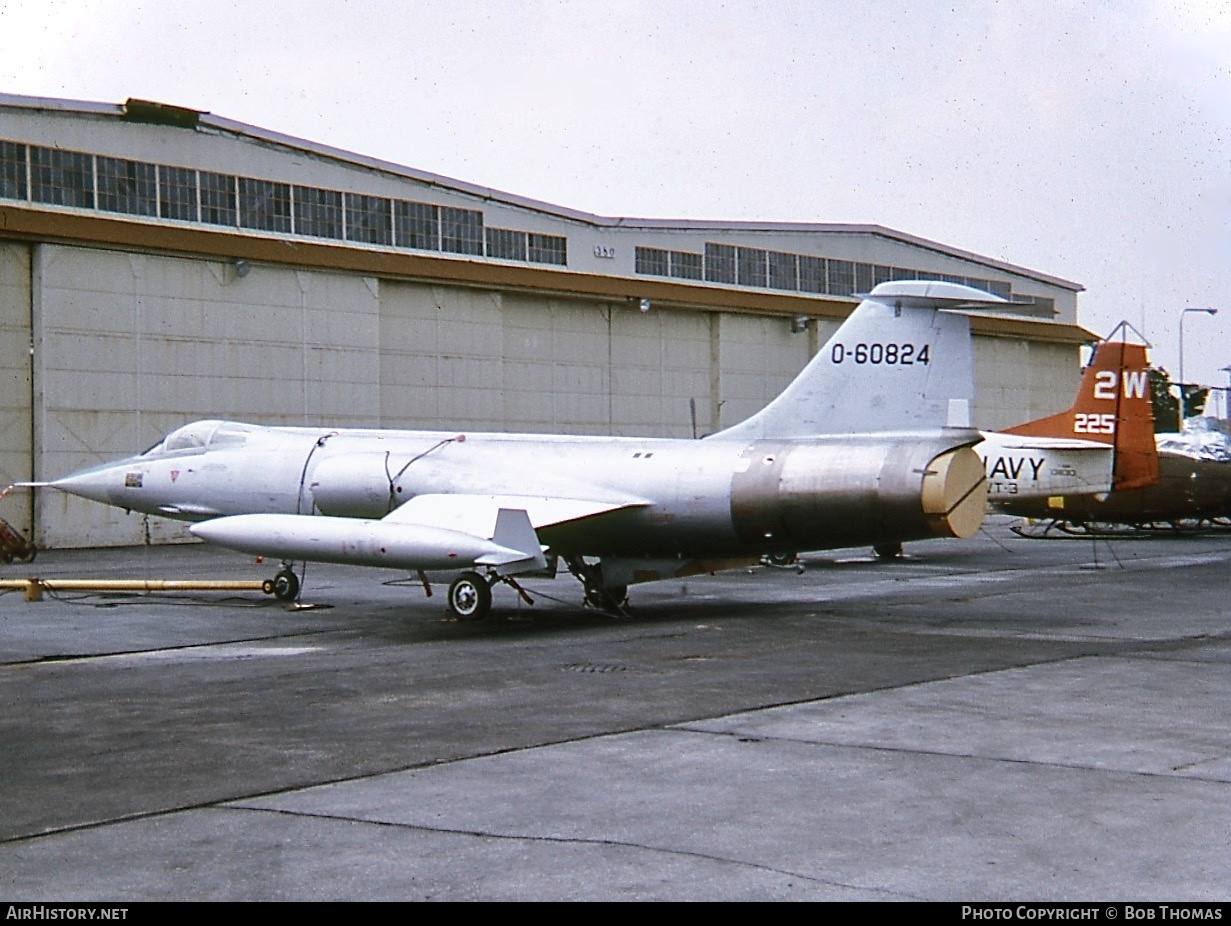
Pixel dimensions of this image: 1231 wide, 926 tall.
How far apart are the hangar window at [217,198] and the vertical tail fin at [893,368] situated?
2275 cm

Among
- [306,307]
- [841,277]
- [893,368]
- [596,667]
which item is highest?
[841,277]

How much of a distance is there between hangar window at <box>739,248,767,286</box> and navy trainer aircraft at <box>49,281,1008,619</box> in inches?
1233

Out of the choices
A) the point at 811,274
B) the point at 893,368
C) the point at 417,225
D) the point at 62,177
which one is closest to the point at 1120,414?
the point at 893,368

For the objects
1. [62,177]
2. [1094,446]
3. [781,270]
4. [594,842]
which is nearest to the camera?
[594,842]

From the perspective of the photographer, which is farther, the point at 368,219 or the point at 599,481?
the point at 368,219

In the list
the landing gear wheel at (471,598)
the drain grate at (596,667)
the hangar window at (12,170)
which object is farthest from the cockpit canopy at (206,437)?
the hangar window at (12,170)

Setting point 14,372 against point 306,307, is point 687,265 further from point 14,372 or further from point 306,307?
point 14,372

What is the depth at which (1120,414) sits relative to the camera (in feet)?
94.3

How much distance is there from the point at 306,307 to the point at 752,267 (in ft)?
63.9

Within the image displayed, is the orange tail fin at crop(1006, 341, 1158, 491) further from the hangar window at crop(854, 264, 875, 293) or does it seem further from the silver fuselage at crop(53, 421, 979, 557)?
the hangar window at crop(854, 264, 875, 293)

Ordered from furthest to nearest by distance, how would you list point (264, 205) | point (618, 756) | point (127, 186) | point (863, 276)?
1. point (863, 276)
2. point (264, 205)
3. point (127, 186)
4. point (618, 756)

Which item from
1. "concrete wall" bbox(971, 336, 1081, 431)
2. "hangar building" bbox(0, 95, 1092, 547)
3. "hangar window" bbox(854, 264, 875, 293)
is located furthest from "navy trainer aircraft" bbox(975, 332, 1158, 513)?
"hangar window" bbox(854, 264, 875, 293)

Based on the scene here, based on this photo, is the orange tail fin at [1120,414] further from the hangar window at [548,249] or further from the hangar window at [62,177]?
the hangar window at [62,177]

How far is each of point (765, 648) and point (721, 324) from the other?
29.4 m
